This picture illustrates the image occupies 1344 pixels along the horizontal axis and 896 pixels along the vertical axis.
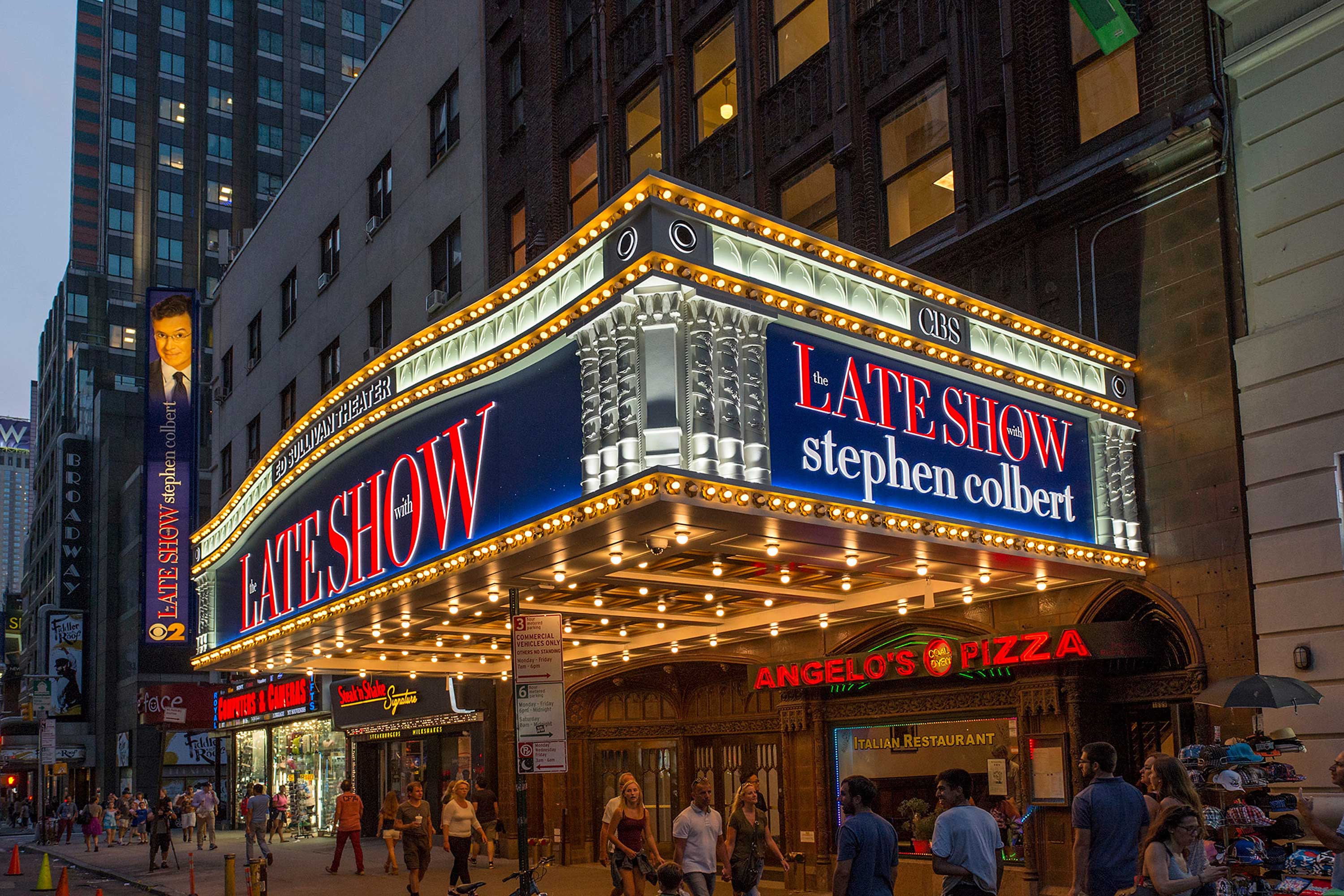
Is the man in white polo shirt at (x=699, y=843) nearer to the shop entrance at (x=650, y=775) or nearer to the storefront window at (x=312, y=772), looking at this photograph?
the shop entrance at (x=650, y=775)

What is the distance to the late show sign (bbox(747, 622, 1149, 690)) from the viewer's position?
14.9m

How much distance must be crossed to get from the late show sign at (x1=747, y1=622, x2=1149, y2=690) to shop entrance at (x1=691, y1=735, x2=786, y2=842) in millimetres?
2404

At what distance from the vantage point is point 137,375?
107812 millimetres

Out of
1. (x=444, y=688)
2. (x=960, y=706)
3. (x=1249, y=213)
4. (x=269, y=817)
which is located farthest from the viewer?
(x=269, y=817)

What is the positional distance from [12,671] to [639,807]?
5439 inches


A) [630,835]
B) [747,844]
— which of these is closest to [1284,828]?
[747,844]

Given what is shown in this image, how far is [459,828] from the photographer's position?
1888 cm

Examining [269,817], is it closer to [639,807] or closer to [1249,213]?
[639,807]

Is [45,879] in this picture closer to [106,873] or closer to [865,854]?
[106,873]

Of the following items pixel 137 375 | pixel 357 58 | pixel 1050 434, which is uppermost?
pixel 357 58

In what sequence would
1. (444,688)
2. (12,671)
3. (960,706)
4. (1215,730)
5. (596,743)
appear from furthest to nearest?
1. (12,671)
2. (444,688)
3. (596,743)
4. (960,706)
5. (1215,730)

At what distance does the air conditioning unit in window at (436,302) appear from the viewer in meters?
29.3

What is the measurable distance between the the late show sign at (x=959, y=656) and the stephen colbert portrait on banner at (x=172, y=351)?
1015 inches

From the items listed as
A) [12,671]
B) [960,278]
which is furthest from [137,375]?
[960,278]
